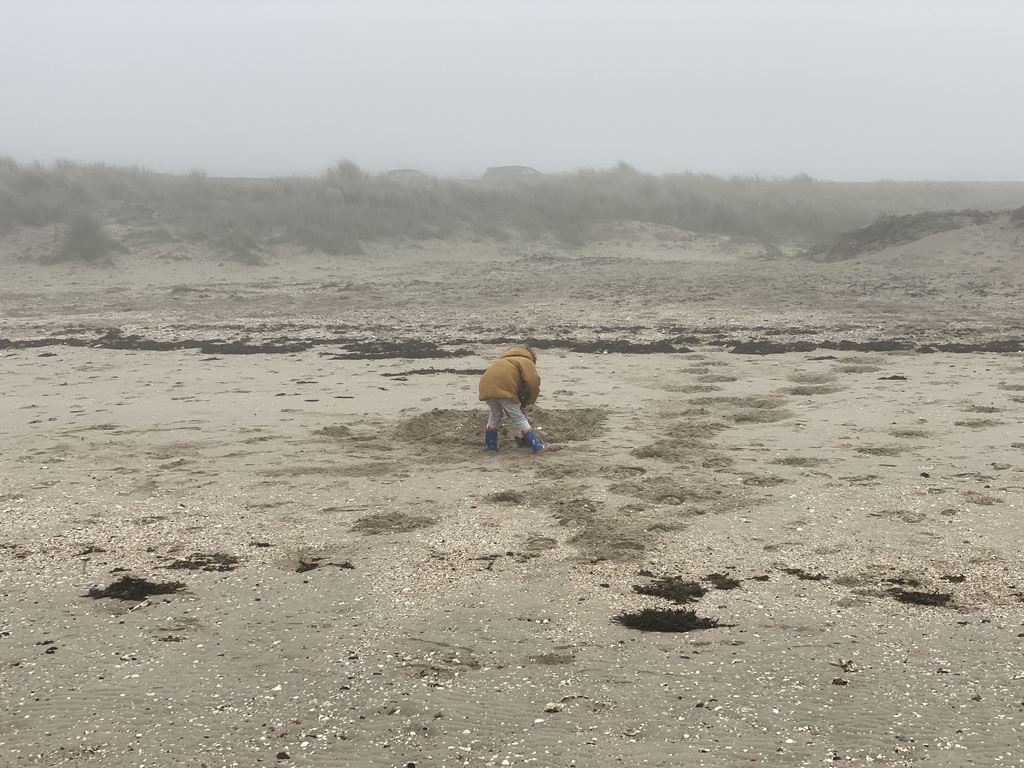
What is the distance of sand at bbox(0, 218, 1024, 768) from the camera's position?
305 cm

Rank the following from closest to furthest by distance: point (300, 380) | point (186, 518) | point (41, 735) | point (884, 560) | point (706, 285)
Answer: point (41, 735)
point (884, 560)
point (186, 518)
point (300, 380)
point (706, 285)

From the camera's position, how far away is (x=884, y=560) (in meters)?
4.39

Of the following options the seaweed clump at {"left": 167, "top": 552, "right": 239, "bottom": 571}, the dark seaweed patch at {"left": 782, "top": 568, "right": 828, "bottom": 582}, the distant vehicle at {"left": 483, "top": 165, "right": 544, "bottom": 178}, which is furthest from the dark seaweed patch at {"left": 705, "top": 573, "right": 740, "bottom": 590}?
the distant vehicle at {"left": 483, "top": 165, "right": 544, "bottom": 178}

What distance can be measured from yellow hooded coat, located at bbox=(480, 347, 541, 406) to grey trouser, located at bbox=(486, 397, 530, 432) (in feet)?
0.18

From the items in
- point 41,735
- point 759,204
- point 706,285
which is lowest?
point 41,735

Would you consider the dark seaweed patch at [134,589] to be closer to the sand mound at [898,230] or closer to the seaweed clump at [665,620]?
the seaweed clump at [665,620]

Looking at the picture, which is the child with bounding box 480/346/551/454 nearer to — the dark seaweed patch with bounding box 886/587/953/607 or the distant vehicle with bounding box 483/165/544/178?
the dark seaweed patch with bounding box 886/587/953/607

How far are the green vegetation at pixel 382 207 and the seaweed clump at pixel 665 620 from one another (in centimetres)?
1932

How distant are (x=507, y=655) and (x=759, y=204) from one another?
81.4ft

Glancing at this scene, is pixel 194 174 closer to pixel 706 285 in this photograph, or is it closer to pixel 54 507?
pixel 706 285

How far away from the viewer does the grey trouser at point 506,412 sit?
256 inches

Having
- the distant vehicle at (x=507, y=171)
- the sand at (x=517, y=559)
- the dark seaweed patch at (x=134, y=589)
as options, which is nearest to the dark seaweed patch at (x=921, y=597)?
the sand at (x=517, y=559)

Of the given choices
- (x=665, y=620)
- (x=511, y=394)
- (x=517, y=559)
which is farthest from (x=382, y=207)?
(x=665, y=620)

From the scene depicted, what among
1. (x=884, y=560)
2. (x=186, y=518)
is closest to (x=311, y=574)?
(x=186, y=518)
